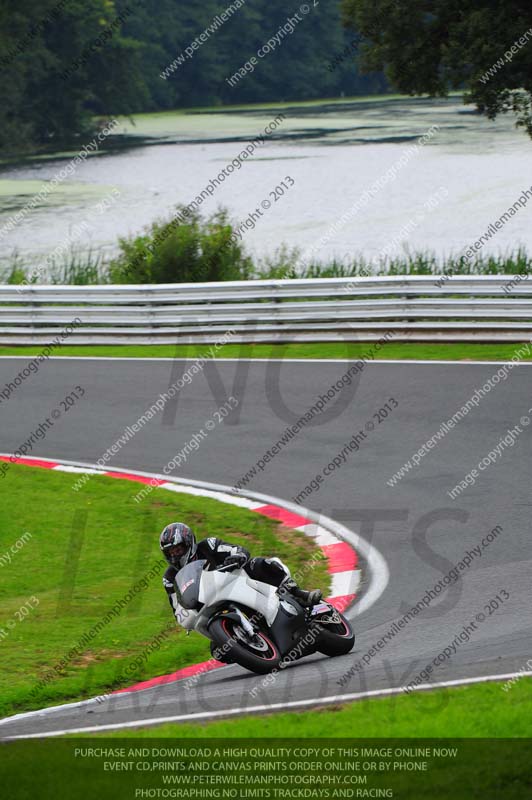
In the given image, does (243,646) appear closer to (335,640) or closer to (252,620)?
(252,620)

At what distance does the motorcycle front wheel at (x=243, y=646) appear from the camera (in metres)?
7.68

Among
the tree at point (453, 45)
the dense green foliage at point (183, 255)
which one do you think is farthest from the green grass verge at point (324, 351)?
the tree at point (453, 45)

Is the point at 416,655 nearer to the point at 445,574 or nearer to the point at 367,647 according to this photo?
the point at 367,647

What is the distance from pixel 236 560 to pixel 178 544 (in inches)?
16.8

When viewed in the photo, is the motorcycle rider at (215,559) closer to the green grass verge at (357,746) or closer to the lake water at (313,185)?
the green grass verge at (357,746)

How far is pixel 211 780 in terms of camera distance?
5.61 meters

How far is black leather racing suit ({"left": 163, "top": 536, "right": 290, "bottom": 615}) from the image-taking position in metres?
8.10

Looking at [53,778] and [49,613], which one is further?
[49,613]

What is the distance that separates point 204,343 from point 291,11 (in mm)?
65477

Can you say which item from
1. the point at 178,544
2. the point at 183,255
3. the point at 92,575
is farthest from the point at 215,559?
the point at 183,255

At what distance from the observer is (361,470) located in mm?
12688

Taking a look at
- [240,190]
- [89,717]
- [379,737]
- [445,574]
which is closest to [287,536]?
[445,574]

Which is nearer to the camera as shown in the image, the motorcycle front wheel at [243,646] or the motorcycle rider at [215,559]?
the motorcycle front wheel at [243,646]

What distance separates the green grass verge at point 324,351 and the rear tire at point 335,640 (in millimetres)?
9463
